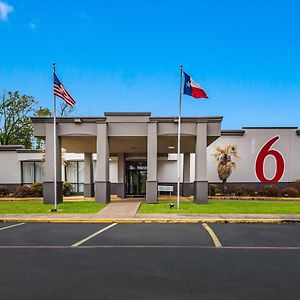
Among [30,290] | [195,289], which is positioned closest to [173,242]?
[195,289]

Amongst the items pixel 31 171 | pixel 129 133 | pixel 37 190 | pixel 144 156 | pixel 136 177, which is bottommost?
pixel 37 190

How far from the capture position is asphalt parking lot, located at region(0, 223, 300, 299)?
18.0ft

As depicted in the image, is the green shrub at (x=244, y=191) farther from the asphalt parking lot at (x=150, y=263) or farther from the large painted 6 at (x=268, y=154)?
the asphalt parking lot at (x=150, y=263)

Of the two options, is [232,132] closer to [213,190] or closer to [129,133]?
[213,190]

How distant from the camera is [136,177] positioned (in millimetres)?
29781

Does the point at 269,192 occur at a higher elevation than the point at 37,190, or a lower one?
lower

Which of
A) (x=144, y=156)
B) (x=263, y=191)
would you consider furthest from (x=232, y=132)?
(x=144, y=156)

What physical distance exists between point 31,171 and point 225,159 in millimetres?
18819

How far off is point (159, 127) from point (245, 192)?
37.6 feet

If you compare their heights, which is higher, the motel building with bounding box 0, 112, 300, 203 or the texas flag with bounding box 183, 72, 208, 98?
the texas flag with bounding box 183, 72, 208, 98

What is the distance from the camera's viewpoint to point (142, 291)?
5484mm

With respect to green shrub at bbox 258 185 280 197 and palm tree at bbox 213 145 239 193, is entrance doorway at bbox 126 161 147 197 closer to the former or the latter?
palm tree at bbox 213 145 239 193

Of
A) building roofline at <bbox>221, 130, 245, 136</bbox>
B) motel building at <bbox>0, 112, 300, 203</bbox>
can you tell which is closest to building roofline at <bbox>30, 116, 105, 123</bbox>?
motel building at <bbox>0, 112, 300, 203</bbox>

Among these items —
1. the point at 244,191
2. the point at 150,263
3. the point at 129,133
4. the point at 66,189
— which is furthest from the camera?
the point at 66,189
